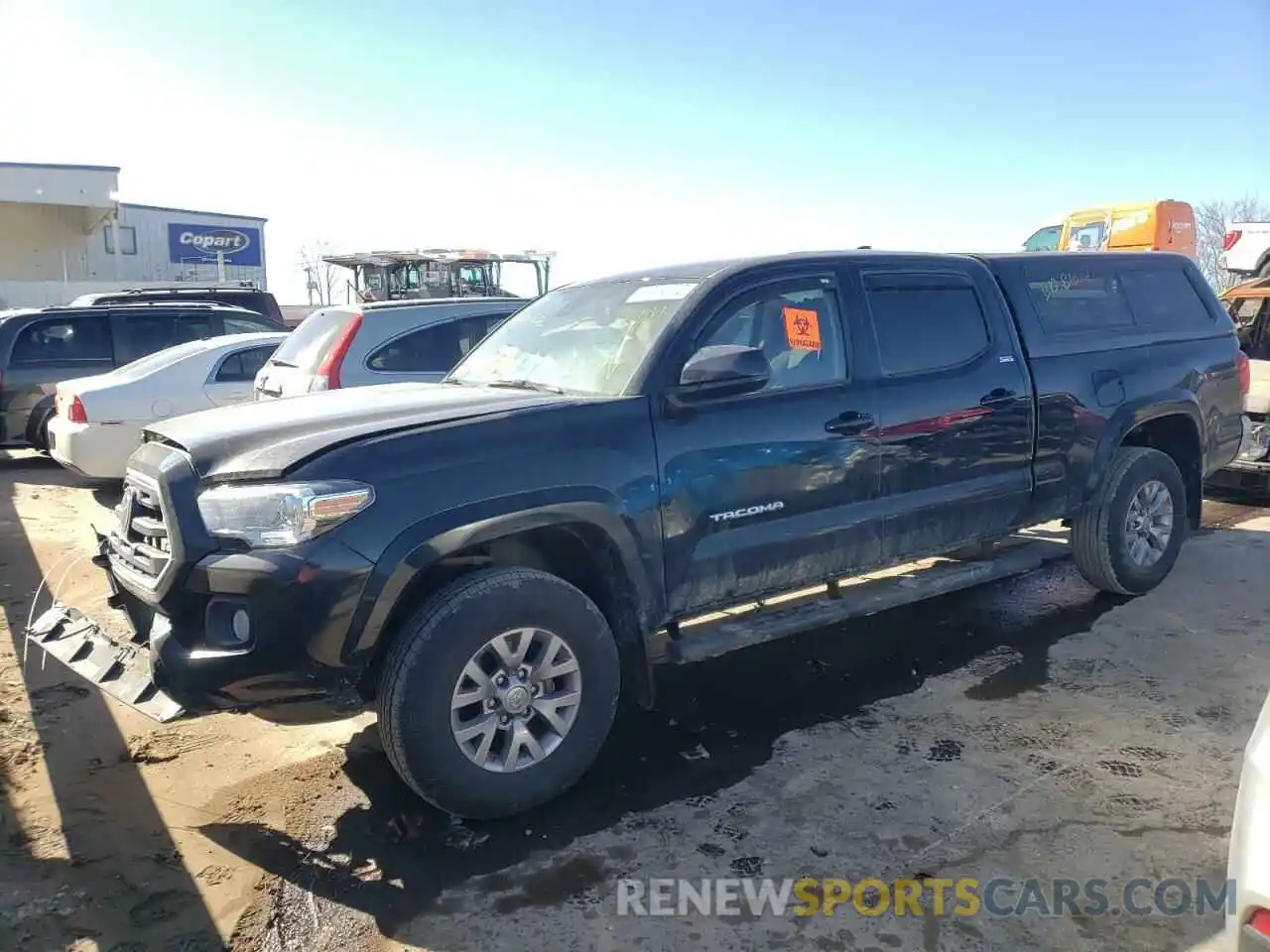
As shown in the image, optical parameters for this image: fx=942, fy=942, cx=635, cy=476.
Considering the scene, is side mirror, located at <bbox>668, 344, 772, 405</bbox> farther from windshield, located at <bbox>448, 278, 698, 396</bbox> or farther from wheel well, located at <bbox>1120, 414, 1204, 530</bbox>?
wheel well, located at <bbox>1120, 414, 1204, 530</bbox>

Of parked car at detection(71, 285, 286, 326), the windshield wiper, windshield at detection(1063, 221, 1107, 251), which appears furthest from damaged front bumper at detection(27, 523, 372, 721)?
windshield at detection(1063, 221, 1107, 251)

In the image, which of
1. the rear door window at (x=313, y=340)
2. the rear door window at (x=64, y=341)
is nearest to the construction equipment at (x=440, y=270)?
the rear door window at (x=64, y=341)

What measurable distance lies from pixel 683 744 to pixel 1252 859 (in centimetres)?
232

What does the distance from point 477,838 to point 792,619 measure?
63.2 inches

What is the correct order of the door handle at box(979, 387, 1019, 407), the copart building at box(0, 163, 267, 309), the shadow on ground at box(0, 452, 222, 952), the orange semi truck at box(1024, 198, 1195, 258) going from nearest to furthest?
1. the shadow on ground at box(0, 452, 222, 952)
2. the door handle at box(979, 387, 1019, 407)
3. the orange semi truck at box(1024, 198, 1195, 258)
4. the copart building at box(0, 163, 267, 309)

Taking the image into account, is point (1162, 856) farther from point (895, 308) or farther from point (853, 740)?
point (895, 308)

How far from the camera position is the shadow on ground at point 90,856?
A: 276cm

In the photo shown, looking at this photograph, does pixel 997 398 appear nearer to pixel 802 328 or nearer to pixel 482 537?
pixel 802 328

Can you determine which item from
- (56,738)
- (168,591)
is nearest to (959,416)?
(168,591)

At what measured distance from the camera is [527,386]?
4.11m

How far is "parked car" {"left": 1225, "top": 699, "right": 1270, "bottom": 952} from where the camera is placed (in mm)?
1875

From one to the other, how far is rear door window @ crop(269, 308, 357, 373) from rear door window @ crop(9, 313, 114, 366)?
3.90 meters

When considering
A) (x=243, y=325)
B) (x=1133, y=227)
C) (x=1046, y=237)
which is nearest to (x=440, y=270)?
(x=243, y=325)

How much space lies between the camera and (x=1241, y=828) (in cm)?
199
